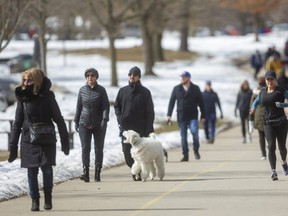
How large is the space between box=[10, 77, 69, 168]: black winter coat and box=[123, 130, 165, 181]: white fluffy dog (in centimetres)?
387

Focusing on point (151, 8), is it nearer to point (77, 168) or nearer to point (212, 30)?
point (77, 168)

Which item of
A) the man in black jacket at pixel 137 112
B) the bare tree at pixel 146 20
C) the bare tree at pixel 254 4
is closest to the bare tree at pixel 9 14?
the man in black jacket at pixel 137 112

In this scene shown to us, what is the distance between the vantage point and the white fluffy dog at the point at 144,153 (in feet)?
55.0

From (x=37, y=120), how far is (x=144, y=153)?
4120 millimetres

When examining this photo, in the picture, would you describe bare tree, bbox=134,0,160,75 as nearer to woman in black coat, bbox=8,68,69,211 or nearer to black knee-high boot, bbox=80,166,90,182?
black knee-high boot, bbox=80,166,90,182

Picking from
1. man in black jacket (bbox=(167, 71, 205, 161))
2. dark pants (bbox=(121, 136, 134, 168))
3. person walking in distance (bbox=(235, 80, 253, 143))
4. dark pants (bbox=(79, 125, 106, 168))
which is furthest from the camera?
person walking in distance (bbox=(235, 80, 253, 143))

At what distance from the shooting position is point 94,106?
1725cm

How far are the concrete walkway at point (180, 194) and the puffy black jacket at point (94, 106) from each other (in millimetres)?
1059

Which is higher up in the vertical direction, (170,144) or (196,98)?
(196,98)

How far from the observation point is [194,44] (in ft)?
292

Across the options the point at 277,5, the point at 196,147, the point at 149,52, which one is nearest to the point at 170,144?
the point at 196,147

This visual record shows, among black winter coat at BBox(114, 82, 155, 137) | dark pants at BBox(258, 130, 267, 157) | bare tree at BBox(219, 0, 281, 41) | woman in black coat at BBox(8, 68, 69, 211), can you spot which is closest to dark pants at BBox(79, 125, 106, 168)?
A: black winter coat at BBox(114, 82, 155, 137)

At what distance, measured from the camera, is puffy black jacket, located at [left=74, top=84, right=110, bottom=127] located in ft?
56.6

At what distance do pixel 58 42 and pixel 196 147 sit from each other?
232ft
